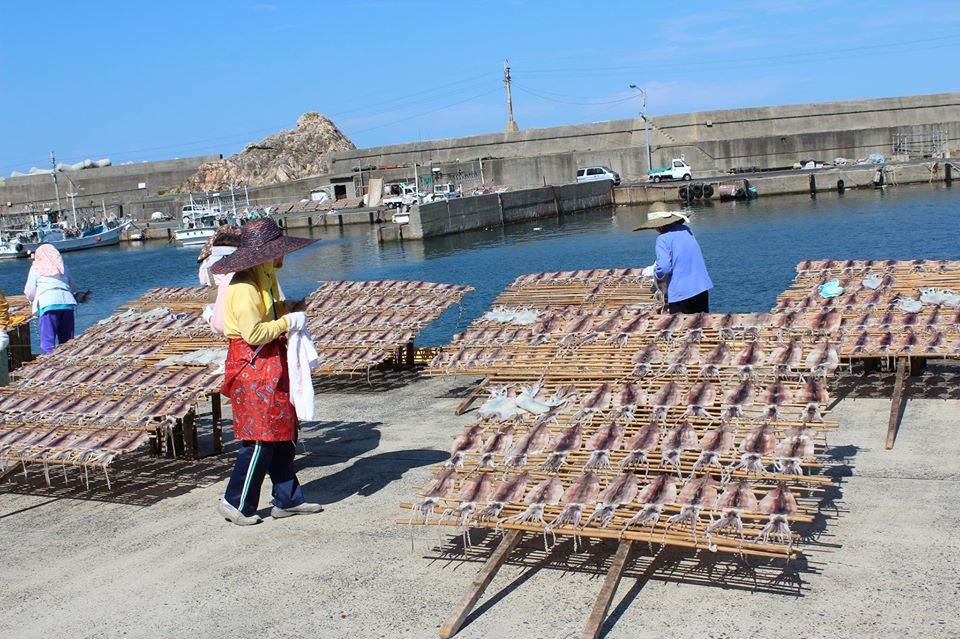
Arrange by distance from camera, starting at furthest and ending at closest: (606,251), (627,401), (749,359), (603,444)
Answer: (606,251), (749,359), (627,401), (603,444)

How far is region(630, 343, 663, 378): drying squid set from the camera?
8.12m

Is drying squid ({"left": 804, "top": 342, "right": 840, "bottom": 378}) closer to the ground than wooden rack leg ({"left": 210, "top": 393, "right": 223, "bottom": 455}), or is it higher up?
higher up

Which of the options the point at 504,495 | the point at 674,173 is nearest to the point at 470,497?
the point at 504,495

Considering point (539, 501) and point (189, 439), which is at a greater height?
point (539, 501)

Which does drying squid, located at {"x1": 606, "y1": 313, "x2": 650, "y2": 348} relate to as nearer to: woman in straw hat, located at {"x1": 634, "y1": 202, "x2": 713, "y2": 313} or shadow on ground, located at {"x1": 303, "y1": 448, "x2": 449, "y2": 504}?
woman in straw hat, located at {"x1": 634, "y1": 202, "x2": 713, "y2": 313}

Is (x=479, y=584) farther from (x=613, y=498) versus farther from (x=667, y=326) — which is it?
(x=667, y=326)

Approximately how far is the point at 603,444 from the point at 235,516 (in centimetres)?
262

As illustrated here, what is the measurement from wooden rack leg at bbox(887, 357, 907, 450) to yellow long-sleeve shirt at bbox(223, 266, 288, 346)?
4703 millimetres

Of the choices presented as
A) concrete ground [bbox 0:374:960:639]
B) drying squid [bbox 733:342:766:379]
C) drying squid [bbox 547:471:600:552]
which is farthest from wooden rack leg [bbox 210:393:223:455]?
drying squid [bbox 733:342:766:379]

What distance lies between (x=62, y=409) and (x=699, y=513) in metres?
5.68

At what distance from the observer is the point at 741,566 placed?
5938 mm

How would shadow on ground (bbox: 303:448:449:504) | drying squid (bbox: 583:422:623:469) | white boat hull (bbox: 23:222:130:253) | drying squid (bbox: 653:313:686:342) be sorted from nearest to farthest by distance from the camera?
drying squid (bbox: 583:422:623:469) < shadow on ground (bbox: 303:448:449:504) < drying squid (bbox: 653:313:686:342) < white boat hull (bbox: 23:222:130:253)

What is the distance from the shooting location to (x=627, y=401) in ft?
24.2

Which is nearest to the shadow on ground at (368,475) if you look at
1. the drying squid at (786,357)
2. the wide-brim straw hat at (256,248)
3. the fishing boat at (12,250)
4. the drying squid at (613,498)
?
the wide-brim straw hat at (256,248)
